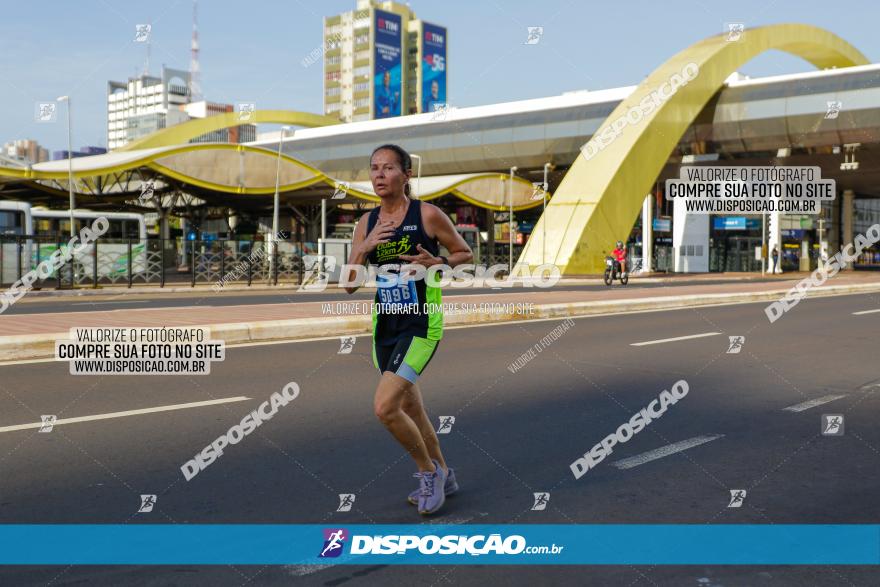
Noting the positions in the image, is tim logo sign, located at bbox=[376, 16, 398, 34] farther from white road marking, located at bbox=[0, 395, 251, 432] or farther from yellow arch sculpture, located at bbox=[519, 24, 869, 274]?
white road marking, located at bbox=[0, 395, 251, 432]

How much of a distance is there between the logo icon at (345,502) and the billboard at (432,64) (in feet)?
542

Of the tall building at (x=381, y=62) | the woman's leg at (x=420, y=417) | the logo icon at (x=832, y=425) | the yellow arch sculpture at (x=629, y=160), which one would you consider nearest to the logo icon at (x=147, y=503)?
the woman's leg at (x=420, y=417)

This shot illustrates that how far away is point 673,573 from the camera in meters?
3.45

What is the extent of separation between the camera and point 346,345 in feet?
36.4

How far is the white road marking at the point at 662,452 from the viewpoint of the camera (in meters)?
5.19

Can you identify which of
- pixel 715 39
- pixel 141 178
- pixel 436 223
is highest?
pixel 715 39

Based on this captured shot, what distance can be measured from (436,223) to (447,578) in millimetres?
1701

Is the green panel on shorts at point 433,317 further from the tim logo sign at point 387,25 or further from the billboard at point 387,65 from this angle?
the tim logo sign at point 387,25

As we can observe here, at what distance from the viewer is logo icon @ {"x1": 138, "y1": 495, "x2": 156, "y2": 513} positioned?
13.5 feet

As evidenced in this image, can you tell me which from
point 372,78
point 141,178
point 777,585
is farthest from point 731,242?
point 372,78

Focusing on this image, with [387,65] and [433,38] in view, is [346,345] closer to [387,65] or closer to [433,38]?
[387,65]

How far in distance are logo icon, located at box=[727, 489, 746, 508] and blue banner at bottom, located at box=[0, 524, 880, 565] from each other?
34 cm

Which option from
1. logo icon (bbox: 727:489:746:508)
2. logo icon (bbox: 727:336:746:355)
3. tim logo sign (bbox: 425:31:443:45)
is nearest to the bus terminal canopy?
logo icon (bbox: 727:336:746:355)

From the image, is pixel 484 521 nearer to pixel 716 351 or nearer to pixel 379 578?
pixel 379 578
